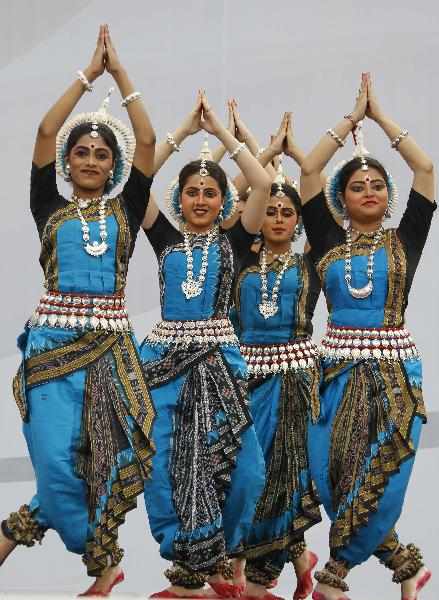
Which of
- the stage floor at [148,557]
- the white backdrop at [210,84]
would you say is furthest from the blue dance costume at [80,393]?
the white backdrop at [210,84]

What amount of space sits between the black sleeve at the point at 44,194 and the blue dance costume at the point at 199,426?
71 cm

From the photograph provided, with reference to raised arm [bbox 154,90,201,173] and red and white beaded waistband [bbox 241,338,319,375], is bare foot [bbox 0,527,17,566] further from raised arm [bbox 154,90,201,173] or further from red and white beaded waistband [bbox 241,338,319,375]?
raised arm [bbox 154,90,201,173]

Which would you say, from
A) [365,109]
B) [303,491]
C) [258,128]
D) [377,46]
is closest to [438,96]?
[377,46]

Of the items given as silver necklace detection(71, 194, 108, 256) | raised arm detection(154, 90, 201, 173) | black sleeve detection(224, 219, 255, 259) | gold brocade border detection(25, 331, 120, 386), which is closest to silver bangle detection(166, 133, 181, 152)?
raised arm detection(154, 90, 201, 173)

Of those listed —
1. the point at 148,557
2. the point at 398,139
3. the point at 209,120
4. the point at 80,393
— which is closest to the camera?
the point at 80,393

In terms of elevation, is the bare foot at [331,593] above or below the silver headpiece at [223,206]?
below

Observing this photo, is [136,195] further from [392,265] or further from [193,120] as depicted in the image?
[392,265]

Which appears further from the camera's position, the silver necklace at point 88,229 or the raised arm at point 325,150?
the raised arm at point 325,150

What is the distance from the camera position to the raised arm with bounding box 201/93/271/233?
604 cm

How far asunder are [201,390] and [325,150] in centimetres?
99

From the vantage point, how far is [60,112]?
5.39m

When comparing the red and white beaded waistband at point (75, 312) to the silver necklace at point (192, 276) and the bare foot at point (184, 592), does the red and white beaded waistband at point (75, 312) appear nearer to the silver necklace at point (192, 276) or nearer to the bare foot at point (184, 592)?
the silver necklace at point (192, 276)

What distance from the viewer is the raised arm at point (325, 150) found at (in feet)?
19.1

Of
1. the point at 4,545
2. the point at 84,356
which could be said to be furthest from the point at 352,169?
the point at 4,545
